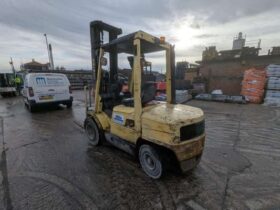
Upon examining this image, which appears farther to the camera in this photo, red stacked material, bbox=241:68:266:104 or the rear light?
red stacked material, bbox=241:68:266:104

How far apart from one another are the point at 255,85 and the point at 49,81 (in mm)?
12054

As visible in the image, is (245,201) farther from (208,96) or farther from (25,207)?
(208,96)

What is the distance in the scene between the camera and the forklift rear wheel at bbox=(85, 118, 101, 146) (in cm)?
422

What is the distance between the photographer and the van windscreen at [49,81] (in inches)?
301

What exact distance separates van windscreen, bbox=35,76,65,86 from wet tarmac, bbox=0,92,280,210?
3.33 metres

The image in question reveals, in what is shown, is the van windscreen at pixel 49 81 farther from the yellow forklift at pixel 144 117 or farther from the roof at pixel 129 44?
the roof at pixel 129 44

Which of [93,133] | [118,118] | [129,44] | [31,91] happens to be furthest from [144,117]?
[31,91]

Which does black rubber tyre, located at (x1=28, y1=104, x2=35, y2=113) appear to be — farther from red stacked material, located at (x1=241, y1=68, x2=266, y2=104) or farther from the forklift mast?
red stacked material, located at (x1=241, y1=68, x2=266, y2=104)

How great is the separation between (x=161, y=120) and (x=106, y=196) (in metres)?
1.40

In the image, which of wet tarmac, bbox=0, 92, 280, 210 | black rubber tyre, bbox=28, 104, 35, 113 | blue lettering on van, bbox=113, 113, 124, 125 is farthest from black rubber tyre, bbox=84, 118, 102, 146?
black rubber tyre, bbox=28, 104, 35, 113

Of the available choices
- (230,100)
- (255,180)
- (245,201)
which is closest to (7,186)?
(245,201)

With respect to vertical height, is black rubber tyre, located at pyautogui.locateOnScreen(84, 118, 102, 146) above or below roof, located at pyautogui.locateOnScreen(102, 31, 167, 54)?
below

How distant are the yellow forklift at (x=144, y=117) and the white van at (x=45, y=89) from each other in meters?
4.64

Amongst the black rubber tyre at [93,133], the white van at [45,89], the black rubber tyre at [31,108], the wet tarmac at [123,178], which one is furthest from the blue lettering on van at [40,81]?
the black rubber tyre at [93,133]
